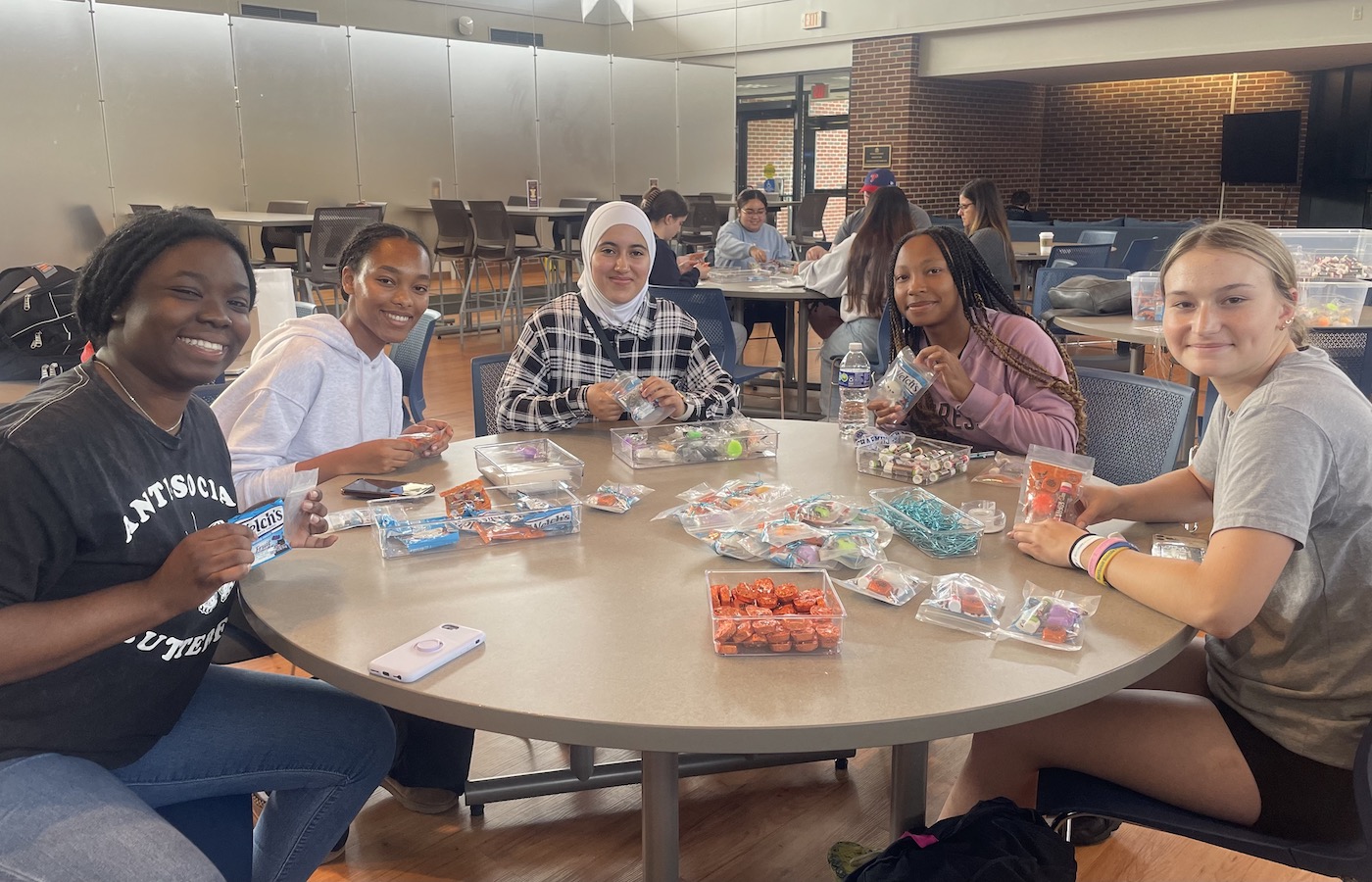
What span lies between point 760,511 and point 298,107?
921 cm

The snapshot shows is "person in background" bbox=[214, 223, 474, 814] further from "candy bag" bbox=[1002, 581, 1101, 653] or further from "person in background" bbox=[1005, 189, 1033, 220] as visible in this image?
"person in background" bbox=[1005, 189, 1033, 220]

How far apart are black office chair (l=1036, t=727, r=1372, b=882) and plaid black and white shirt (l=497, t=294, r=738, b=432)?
4.11 ft

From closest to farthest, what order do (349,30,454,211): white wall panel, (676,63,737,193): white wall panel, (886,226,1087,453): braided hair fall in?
1. (886,226,1087,453): braided hair
2. (349,30,454,211): white wall panel
3. (676,63,737,193): white wall panel

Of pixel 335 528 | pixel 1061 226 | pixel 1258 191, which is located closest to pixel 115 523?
pixel 335 528

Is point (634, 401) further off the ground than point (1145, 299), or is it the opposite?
point (1145, 299)

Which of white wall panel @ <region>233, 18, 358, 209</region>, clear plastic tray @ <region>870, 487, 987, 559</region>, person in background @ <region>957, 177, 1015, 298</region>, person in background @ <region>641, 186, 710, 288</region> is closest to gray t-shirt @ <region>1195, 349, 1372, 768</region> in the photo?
clear plastic tray @ <region>870, 487, 987, 559</region>

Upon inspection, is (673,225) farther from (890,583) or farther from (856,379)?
(890,583)

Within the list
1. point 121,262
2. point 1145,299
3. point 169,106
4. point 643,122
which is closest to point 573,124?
point 643,122

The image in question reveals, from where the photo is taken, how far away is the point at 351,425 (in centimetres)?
221

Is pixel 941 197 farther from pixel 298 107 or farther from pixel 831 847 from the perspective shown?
pixel 831 847

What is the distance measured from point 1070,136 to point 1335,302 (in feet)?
38.2

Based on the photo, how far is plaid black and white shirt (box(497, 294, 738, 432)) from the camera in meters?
2.44

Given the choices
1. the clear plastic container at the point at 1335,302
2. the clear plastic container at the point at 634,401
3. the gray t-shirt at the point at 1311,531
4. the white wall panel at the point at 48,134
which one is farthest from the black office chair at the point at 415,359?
the white wall panel at the point at 48,134

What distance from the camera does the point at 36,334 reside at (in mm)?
2816
